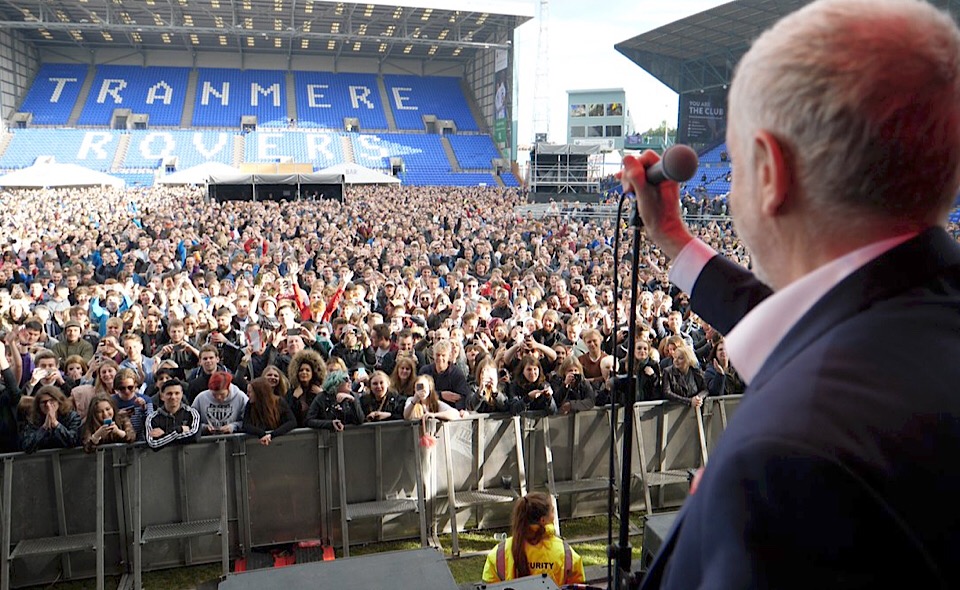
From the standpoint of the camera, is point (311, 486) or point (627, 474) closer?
point (627, 474)

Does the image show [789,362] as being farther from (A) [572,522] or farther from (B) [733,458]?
(A) [572,522]

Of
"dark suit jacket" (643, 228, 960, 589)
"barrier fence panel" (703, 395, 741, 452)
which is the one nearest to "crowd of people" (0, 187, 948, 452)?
"barrier fence panel" (703, 395, 741, 452)

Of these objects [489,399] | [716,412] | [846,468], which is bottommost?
[716,412]

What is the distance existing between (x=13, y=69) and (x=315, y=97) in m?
20.0

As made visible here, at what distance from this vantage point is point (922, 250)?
84cm

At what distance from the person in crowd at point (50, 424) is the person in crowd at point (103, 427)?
0.12 m

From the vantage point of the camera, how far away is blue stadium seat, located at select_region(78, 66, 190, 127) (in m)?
50.1

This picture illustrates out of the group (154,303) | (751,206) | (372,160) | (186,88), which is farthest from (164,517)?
(186,88)

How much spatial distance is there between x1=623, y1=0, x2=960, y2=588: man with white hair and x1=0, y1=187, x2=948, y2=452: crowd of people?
55.9 inches

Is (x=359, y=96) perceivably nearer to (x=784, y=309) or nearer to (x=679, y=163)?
(x=679, y=163)

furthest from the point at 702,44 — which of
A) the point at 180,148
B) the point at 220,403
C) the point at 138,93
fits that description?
the point at 220,403

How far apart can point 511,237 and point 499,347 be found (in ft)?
29.0

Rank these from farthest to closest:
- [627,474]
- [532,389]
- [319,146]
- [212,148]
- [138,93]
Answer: [138,93] < [319,146] < [212,148] < [532,389] < [627,474]

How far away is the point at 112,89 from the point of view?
5191cm
